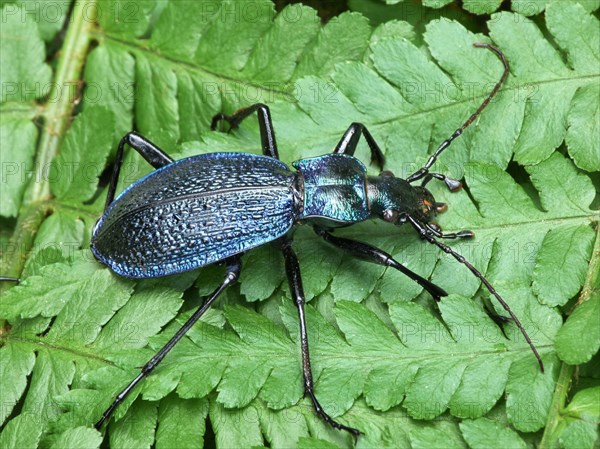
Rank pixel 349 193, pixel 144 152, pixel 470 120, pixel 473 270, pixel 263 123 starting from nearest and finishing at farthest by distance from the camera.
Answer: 1. pixel 473 270
2. pixel 470 120
3. pixel 349 193
4. pixel 263 123
5. pixel 144 152

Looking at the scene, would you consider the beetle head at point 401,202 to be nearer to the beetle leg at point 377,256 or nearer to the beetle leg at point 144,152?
the beetle leg at point 377,256

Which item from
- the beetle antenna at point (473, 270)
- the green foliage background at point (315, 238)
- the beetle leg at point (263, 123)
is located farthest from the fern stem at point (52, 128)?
the beetle antenna at point (473, 270)

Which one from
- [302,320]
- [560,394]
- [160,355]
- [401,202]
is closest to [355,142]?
[401,202]

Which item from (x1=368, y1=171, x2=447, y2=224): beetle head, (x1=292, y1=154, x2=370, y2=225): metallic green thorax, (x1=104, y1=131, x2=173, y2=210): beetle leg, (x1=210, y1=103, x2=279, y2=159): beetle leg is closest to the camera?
(x1=368, y1=171, x2=447, y2=224): beetle head

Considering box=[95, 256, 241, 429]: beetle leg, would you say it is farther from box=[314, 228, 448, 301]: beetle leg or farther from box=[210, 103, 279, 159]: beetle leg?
box=[210, 103, 279, 159]: beetle leg

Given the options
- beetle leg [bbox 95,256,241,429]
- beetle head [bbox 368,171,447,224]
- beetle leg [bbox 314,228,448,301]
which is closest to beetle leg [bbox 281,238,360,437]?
beetle leg [bbox 314,228,448,301]

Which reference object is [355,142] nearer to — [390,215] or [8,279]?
[390,215]

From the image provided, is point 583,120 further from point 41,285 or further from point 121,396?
point 41,285
